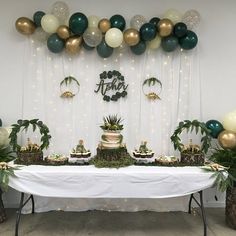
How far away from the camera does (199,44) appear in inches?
150

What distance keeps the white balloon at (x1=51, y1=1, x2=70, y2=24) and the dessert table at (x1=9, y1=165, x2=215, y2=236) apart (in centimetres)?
178

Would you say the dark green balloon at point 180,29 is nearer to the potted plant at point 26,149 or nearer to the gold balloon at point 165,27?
the gold balloon at point 165,27

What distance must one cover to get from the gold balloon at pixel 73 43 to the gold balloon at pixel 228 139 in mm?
1914

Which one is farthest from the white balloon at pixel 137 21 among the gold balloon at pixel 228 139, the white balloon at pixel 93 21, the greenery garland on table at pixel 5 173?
the greenery garland on table at pixel 5 173

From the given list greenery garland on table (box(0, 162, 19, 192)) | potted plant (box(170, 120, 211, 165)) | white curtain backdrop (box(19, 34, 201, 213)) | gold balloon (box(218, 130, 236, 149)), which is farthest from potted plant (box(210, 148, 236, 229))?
greenery garland on table (box(0, 162, 19, 192))

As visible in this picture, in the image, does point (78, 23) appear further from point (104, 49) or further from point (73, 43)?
point (104, 49)

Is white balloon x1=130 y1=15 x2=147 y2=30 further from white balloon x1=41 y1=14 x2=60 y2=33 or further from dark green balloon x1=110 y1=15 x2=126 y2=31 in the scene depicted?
white balloon x1=41 y1=14 x2=60 y2=33

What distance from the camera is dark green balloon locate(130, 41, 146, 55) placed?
355cm

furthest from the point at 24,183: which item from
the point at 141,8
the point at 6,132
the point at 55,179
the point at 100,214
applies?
the point at 141,8

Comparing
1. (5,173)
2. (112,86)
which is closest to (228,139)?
(112,86)

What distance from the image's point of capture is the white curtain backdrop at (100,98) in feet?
12.3

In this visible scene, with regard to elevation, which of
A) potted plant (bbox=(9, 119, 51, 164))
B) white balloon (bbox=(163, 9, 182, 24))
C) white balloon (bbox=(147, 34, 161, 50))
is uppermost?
white balloon (bbox=(163, 9, 182, 24))

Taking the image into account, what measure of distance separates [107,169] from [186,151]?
917 millimetres

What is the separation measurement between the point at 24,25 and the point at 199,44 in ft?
7.00
